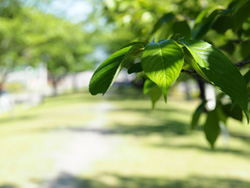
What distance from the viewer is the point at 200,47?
2.36 ft

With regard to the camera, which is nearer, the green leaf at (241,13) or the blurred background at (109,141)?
the green leaf at (241,13)

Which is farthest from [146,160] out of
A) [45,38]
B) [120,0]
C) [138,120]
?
[45,38]

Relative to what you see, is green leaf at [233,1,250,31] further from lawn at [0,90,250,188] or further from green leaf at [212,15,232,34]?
lawn at [0,90,250,188]

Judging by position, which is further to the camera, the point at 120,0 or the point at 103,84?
the point at 120,0

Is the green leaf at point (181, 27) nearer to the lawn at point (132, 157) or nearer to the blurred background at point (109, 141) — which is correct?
the blurred background at point (109, 141)

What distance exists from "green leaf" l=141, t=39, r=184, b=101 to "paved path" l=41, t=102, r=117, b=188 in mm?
5963

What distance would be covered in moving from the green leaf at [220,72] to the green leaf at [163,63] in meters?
0.03

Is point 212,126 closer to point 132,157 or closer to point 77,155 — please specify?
point 132,157

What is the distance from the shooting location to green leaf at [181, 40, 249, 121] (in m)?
0.69

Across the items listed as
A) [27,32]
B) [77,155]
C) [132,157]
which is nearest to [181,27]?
[132,157]

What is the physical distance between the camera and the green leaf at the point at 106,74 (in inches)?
28.1

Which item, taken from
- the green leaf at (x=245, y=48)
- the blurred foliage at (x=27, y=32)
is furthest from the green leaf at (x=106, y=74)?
the blurred foliage at (x=27, y=32)

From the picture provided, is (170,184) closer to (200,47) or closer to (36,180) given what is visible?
(36,180)

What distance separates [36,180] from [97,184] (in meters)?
1.31
